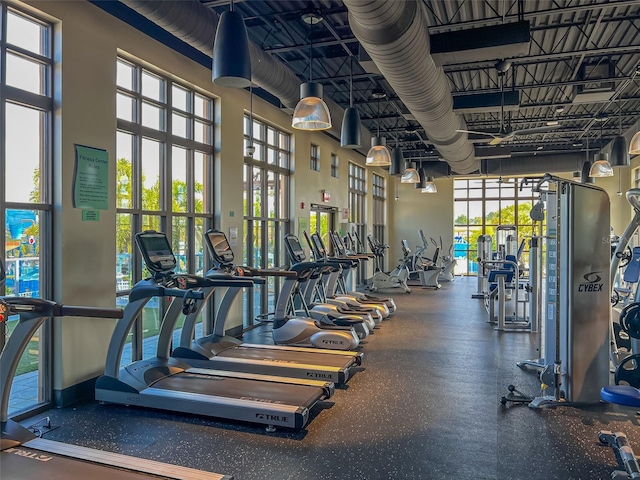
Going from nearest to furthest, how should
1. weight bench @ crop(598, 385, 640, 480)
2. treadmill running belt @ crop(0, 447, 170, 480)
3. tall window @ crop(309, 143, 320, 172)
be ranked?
treadmill running belt @ crop(0, 447, 170, 480)
weight bench @ crop(598, 385, 640, 480)
tall window @ crop(309, 143, 320, 172)

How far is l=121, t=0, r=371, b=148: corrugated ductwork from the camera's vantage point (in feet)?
13.1

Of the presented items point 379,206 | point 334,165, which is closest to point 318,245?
point 334,165

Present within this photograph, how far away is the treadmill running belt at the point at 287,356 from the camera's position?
197 inches

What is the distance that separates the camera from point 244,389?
4082 mm

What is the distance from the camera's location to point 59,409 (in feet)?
13.1

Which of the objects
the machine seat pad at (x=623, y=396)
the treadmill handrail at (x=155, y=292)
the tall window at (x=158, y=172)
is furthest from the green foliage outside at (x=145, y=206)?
the machine seat pad at (x=623, y=396)

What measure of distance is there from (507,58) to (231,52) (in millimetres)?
4762

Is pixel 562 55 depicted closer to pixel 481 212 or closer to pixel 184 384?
pixel 184 384

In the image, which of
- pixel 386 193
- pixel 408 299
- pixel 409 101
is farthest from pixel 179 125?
pixel 386 193

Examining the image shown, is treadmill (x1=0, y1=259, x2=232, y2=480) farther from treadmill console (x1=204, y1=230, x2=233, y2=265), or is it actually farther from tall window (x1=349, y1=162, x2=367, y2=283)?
tall window (x1=349, y1=162, x2=367, y2=283)

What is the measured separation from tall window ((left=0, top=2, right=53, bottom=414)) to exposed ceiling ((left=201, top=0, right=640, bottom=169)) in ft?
6.04

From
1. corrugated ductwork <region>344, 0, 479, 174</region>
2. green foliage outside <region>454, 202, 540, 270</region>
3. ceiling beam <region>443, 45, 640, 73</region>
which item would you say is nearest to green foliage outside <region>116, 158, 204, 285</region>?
corrugated ductwork <region>344, 0, 479, 174</region>

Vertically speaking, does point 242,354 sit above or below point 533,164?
below

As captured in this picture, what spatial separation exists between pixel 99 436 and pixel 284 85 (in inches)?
186
